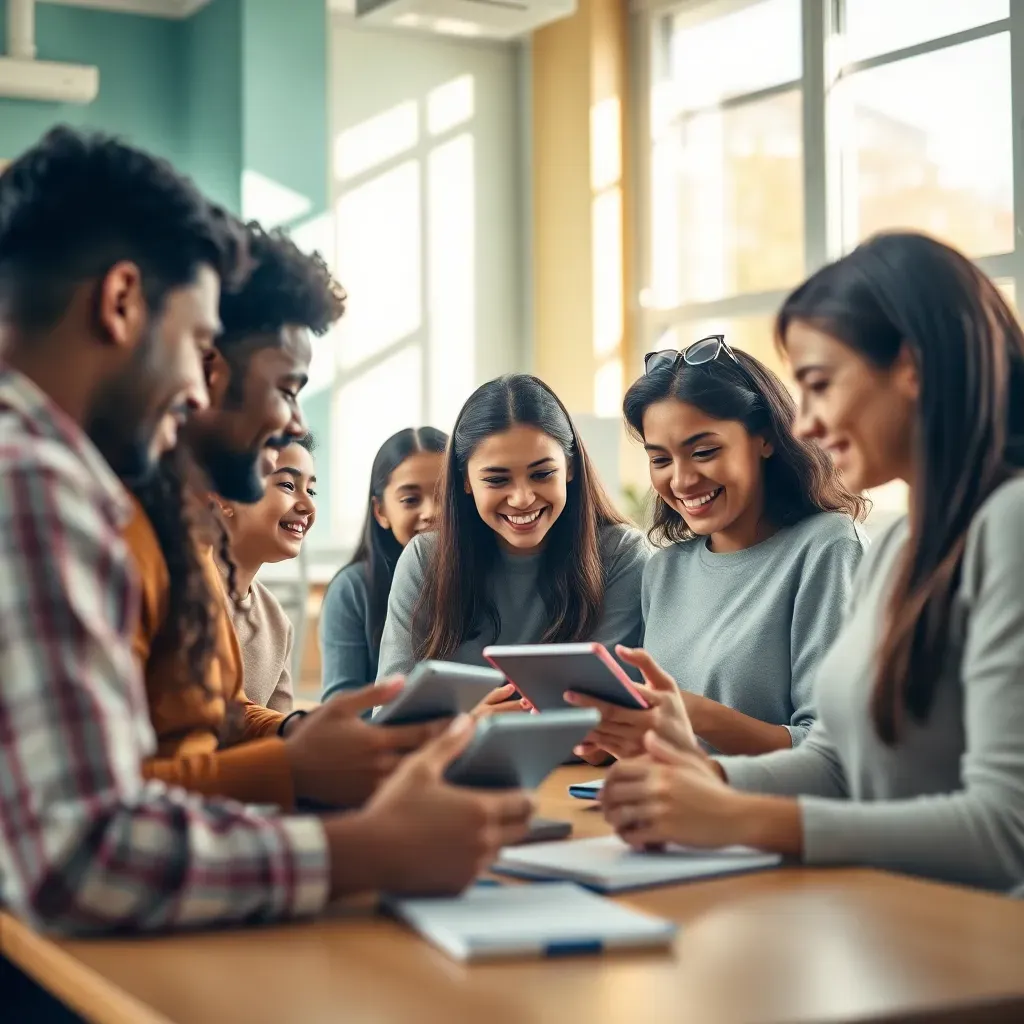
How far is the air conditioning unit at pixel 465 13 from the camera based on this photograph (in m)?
6.64

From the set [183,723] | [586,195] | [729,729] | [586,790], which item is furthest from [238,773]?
[586,195]

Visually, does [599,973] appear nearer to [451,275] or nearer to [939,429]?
[939,429]

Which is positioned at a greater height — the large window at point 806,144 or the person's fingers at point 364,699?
the large window at point 806,144

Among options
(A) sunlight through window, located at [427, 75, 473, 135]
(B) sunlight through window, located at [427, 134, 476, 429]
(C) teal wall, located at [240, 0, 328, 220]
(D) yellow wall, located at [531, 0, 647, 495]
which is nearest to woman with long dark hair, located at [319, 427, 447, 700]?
(C) teal wall, located at [240, 0, 328, 220]

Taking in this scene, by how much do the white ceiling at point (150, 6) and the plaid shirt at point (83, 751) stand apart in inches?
259

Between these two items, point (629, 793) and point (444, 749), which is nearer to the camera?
point (444, 749)

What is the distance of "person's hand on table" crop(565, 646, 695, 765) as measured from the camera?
2031 mm

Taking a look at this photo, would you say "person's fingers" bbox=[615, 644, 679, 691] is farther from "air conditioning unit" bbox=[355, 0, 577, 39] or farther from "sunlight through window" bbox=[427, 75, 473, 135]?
"sunlight through window" bbox=[427, 75, 473, 135]

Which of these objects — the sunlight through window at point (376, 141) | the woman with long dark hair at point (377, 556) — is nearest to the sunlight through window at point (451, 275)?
the sunlight through window at point (376, 141)

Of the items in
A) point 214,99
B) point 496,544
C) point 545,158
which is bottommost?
point 496,544

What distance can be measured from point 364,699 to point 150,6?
6471 millimetres

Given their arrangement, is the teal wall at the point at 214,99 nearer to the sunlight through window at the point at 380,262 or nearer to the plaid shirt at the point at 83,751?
the sunlight through window at the point at 380,262

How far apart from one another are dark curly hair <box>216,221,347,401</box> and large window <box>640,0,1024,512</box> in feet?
15.1

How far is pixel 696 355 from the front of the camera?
2.89 m
